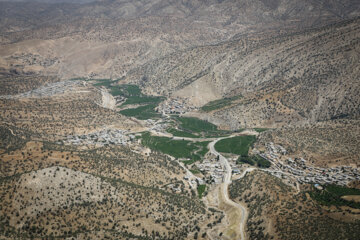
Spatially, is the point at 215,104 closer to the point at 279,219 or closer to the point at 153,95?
the point at 153,95

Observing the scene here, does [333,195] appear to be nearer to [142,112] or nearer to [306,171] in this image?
[306,171]

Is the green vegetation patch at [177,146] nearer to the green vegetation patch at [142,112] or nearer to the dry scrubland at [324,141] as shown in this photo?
the dry scrubland at [324,141]

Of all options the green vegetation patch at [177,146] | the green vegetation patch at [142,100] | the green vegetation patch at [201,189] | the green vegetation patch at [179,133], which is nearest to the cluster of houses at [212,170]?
the green vegetation patch at [201,189]

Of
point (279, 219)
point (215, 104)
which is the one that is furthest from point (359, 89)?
point (279, 219)

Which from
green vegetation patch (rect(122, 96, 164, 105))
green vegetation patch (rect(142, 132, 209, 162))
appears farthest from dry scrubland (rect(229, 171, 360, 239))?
green vegetation patch (rect(122, 96, 164, 105))

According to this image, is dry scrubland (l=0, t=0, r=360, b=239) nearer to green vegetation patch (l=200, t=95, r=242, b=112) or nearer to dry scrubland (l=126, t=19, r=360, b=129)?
dry scrubland (l=126, t=19, r=360, b=129)

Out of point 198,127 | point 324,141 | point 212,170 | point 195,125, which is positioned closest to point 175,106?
point 195,125
